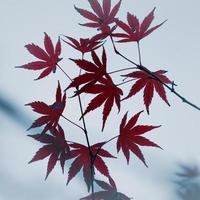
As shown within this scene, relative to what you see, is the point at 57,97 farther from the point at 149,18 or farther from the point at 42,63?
the point at 149,18

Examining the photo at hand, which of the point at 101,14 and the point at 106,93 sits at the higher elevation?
the point at 101,14

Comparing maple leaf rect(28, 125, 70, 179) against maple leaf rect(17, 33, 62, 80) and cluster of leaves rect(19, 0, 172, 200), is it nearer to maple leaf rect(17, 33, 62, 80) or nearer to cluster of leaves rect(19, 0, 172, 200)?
cluster of leaves rect(19, 0, 172, 200)

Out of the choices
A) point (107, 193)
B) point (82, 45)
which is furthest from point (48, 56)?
point (107, 193)

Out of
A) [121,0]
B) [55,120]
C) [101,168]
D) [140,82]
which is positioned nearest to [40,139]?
[55,120]

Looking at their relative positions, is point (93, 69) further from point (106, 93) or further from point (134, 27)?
point (134, 27)

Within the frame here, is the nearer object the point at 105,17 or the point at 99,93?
the point at 99,93

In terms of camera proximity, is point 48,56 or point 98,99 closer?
point 98,99
